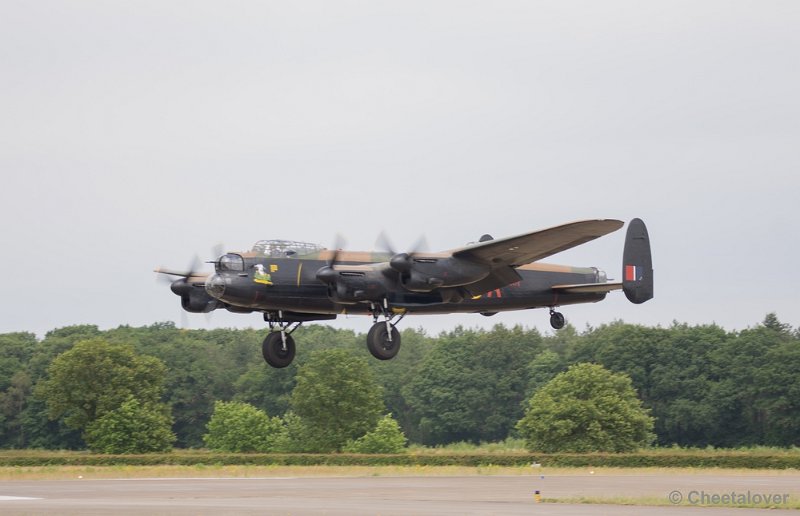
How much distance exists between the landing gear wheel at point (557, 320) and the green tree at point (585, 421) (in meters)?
29.6

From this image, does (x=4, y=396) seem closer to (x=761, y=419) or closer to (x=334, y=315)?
(x=761, y=419)

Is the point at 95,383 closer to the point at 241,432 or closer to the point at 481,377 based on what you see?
the point at 241,432

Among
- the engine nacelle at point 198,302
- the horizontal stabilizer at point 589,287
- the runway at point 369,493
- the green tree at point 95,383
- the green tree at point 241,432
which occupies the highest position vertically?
the horizontal stabilizer at point 589,287

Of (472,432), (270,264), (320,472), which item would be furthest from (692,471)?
(472,432)

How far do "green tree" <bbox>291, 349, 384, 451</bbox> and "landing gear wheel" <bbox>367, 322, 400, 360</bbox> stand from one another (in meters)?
44.8

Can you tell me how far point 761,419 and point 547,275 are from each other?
209 feet

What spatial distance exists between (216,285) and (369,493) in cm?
874

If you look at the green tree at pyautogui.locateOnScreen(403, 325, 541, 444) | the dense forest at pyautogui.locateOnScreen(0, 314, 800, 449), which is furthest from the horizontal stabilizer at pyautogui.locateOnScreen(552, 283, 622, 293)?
the green tree at pyautogui.locateOnScreen(403, 325, 541, 444)

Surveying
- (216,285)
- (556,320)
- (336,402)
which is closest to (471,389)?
(336,402)

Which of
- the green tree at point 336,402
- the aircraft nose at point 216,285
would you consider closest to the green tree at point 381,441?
the green tree at point 336,402

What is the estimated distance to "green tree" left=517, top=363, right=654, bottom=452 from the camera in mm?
74312

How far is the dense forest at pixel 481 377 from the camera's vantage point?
103 m

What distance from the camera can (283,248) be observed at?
4122cm

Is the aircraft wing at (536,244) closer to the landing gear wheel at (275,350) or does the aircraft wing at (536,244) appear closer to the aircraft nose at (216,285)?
the landing gear wheel at (275,350)
